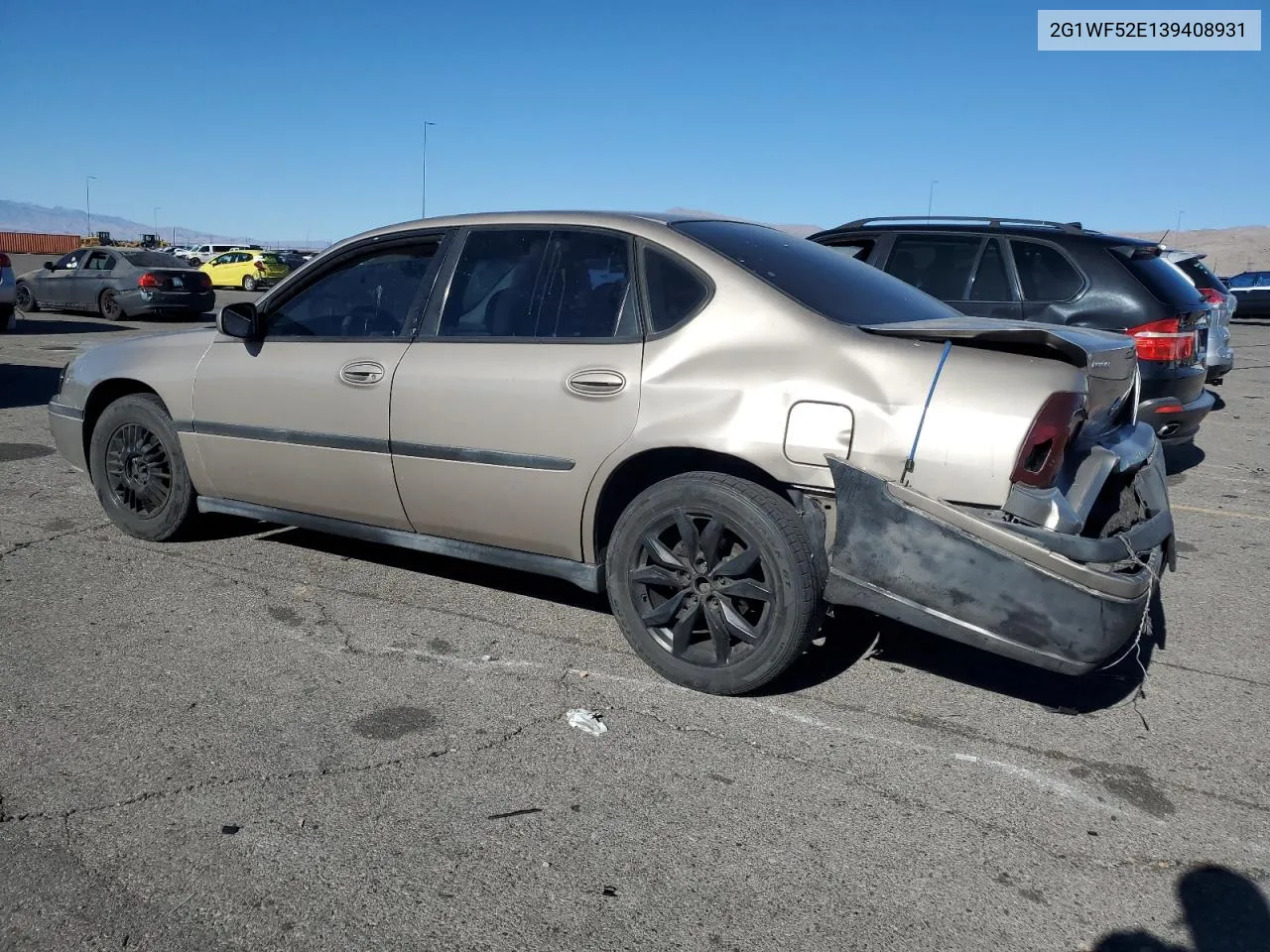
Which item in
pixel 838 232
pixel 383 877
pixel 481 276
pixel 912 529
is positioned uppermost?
pixel 838 232

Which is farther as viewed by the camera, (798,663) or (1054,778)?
(798,663)

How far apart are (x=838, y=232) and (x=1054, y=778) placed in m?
5.51

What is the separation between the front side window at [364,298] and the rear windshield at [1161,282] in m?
4.57

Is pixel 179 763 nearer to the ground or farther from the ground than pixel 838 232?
nearer to the ground

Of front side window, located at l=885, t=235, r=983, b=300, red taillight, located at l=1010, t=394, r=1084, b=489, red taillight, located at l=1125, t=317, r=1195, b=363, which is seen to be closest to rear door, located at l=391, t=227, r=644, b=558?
red taillight, located at l=1010, t=394, r=1084, b=489

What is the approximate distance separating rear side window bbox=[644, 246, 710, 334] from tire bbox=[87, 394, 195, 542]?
2.64 m

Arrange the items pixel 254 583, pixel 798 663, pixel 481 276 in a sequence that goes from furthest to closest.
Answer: pixel 254 583 < pixel 481 276 < pixel 798 663

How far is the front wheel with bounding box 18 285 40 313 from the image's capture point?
21.7 metres

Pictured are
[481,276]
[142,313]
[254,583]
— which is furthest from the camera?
[142,313]

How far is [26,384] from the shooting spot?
11438 mm

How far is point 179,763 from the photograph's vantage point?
11.0 feet

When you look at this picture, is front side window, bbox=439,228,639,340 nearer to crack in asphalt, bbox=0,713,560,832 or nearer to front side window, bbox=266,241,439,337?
front side window, bbox=266,241,439,337

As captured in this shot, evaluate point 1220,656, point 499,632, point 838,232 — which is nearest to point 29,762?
point 499,632

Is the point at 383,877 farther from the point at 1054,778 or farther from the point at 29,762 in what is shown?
the point at 1054,778
